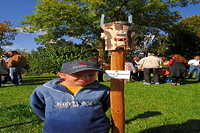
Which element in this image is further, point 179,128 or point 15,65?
point 15,65

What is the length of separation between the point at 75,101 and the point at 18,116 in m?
2.76

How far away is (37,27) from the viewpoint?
70.3 feet

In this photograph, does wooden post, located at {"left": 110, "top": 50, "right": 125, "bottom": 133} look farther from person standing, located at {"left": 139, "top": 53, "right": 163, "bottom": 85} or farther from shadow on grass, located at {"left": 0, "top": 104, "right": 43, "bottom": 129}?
person standing, located at {"left": 139, "top": 53, "right": 163, "bottom": 85}

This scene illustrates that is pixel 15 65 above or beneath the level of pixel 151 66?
above

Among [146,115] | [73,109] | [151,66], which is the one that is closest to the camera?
[73,109]

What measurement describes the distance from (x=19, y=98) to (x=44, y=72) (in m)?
11.3

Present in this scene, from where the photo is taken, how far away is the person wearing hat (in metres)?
1.98

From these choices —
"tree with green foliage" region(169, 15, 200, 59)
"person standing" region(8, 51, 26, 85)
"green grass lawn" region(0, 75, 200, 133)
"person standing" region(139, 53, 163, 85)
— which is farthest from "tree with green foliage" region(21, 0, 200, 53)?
→ "green grass lawn" region(0, 75, 200, 133)

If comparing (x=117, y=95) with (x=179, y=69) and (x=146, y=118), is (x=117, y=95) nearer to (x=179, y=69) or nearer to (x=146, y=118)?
(x=146, y=118)

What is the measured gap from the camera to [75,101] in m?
2.00

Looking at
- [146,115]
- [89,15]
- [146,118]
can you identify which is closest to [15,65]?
[146,115]

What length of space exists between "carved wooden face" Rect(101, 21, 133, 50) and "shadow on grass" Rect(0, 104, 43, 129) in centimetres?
261

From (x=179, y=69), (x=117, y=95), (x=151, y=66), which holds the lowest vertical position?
(x=179, y=69)

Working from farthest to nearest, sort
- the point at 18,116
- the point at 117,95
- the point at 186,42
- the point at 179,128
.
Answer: the point at 186,42 → the point at 18,116 → the point at 179,128 → the point at 117,95
